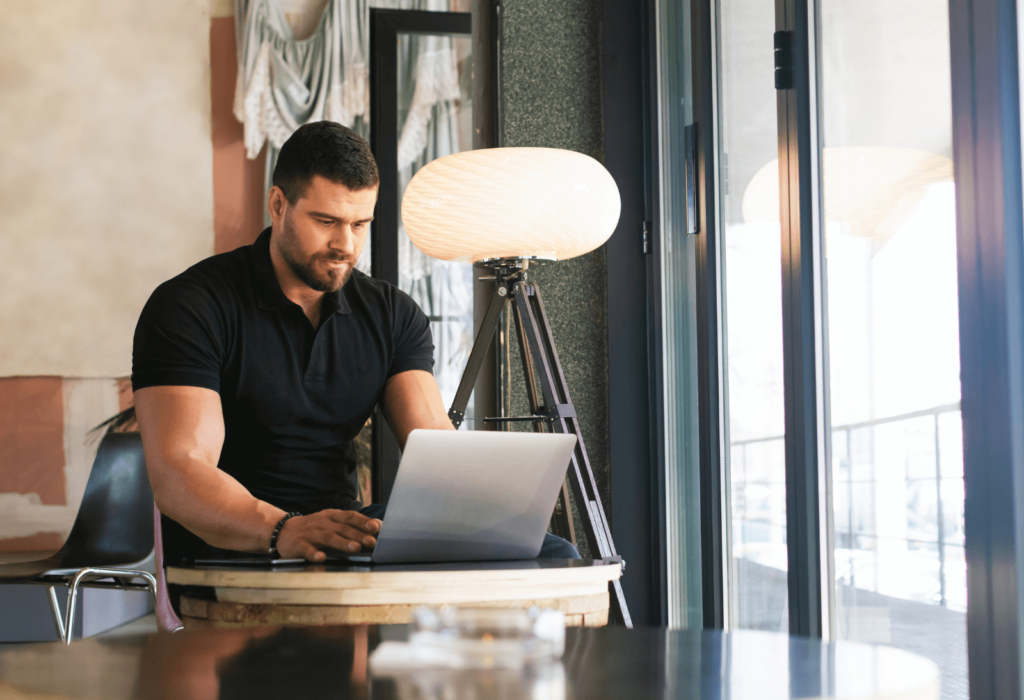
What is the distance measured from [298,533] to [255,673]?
607 millimetres

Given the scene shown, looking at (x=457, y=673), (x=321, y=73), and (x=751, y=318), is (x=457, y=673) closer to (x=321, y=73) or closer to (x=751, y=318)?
(x=751, y=318)

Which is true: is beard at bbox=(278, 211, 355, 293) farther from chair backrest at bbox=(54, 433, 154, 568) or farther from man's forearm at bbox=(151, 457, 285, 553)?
chair backrest at bbox=(54, 433, 154, 568)

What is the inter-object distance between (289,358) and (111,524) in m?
1.99

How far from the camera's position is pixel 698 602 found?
8.41 feet

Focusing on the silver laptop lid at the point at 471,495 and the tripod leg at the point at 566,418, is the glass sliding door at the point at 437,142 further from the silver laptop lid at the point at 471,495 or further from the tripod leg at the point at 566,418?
the silver laptop lid at the point at 471,495

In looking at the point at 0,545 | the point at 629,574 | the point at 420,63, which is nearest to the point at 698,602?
the point at 629,574

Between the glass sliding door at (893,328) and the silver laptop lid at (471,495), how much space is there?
67cm

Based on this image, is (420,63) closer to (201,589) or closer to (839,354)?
(839,354)

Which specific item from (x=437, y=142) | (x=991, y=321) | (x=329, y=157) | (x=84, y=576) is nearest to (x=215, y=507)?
(x=329, y=157)

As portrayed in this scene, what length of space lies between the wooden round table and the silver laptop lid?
5 centimetres

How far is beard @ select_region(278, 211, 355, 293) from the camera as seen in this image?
1.70 metres

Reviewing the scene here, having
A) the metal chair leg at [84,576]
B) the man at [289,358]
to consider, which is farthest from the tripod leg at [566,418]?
the metal chair leg at [84,576]

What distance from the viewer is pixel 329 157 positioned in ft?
5.42

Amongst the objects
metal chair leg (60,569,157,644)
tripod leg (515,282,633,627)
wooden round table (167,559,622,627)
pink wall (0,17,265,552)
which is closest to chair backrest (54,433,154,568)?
metal chair leg (60,569,157,644)
